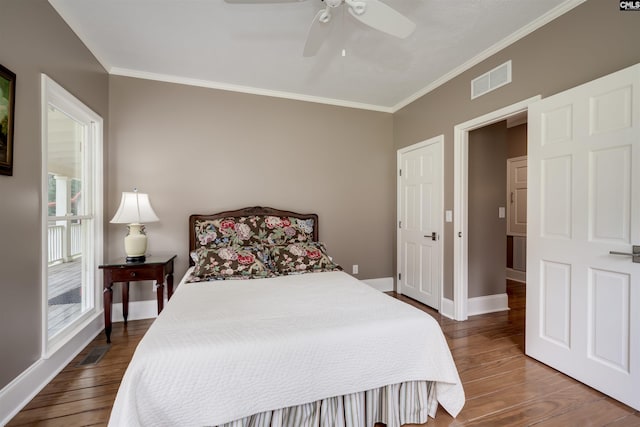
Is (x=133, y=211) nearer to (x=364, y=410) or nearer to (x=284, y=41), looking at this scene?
(x=284, y=41)

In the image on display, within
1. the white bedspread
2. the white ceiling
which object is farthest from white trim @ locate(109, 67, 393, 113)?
the white bedspread

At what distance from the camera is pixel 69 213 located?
2.41 meters

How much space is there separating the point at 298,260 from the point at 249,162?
145 centimetres

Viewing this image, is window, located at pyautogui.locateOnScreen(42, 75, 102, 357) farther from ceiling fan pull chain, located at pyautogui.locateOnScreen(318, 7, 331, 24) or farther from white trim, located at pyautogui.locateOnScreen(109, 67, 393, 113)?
ceiling fan pull chain, located at pyautogui.locateOnScreen(318, 7, 331, 24)

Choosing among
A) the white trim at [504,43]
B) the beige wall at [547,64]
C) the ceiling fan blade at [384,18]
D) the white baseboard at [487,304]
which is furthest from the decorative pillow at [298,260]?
the white trim at [504,43]

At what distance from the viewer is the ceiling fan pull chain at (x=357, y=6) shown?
1.58 meters

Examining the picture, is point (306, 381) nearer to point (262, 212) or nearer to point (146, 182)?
point (262, 212)

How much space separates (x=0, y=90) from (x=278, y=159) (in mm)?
2369

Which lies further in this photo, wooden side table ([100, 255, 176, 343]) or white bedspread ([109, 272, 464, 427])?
wooden side table ([100, 255, 176, 343])

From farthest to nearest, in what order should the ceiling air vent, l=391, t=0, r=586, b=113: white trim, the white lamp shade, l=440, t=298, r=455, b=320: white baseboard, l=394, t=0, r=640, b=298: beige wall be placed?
l=440, t=298, r=455, b=320: white baseboard, the white lamp shade, the ceiling air vent, l=391, t=0, r=586, b=113: white trim, l=394, t=0, r=640, b=298: beige wall

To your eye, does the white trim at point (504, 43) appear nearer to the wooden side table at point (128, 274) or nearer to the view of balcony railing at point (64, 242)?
the wooden side table at point (128, 274)

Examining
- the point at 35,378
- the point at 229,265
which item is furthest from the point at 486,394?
the point at 35,378

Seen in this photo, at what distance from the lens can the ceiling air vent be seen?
2471 millimetres

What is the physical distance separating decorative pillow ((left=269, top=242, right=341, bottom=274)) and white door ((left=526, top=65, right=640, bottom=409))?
1808 millimetres
